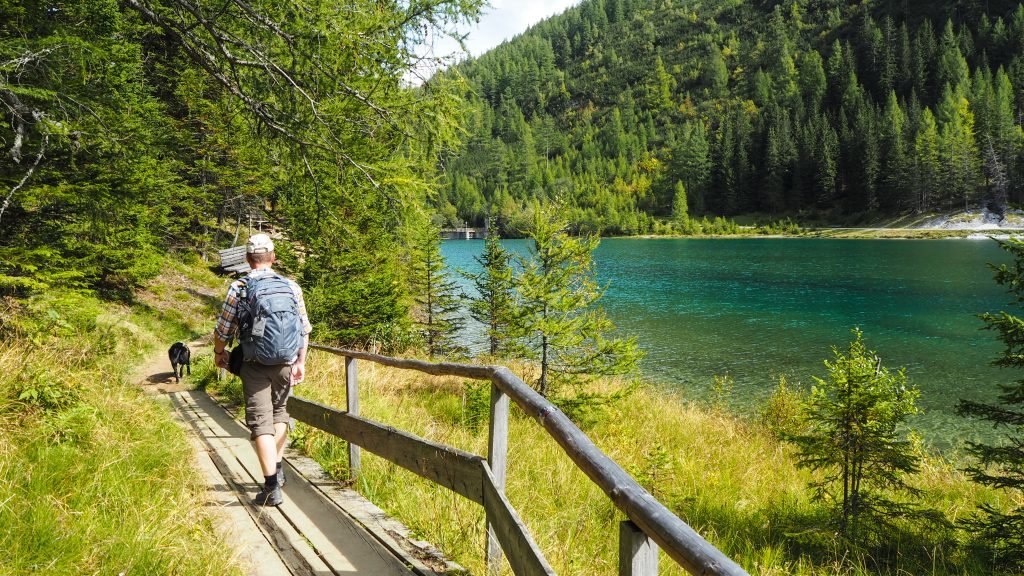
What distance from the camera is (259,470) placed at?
193 inches

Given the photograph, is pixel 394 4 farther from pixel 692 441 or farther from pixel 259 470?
pixel 692 441

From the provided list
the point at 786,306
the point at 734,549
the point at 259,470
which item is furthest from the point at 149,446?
the point at 786,306

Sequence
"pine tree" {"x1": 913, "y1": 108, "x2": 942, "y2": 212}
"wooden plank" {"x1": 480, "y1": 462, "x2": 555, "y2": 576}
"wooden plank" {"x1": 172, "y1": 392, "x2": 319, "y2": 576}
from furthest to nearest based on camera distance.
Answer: "pine tree" {"x1": 913, "y1": 108, "x2": 942, "y2": 212}
"wooden plank" {"x1": 172, "y1": 392, "x2": 319, "y2": 576}
"wooden plank" {"x1": 480, "y1": 462, "x2": 555, "y2": 576}

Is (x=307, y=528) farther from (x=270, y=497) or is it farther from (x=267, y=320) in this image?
(x=267, y=320)

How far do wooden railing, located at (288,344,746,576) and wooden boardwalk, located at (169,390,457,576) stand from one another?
1.42 feet

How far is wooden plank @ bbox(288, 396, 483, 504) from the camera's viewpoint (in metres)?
3.12

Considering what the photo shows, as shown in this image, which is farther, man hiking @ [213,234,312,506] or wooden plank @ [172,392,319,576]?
man hiking @ [213,234,312,506]

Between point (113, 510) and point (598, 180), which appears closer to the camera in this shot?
point (113, 510)

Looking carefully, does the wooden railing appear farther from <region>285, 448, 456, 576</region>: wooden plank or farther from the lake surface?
the lake surface

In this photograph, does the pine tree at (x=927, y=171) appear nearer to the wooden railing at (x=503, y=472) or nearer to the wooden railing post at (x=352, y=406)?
the wooden railing post at (x=352, y=406)

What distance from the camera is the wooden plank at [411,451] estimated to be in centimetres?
312

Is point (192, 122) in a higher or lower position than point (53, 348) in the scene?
higher

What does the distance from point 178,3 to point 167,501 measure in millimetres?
4842

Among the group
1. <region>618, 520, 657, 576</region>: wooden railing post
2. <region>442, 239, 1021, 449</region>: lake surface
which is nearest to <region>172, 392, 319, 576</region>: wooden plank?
<region>618, 520, 657, 576</region>: wooden railing post
